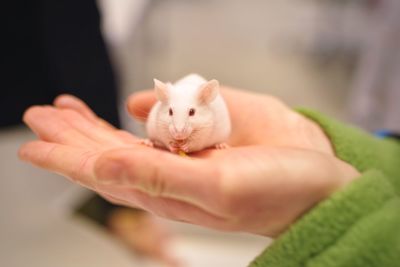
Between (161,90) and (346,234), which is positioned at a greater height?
(161,90)

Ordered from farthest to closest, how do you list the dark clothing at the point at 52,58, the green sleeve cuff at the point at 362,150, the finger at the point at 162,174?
the dark clothing at the point at 52,58 < the green sleeve cuff at the point at 362,150 < the finger at the point at 162,174

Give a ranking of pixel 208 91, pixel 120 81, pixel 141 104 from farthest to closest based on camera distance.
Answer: pixel 120 81, pixel 141 104, pixel 208 91

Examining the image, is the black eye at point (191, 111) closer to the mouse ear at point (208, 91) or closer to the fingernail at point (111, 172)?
the mouse ear at point (208, 91)

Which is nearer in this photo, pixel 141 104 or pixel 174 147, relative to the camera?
pixel 174 147

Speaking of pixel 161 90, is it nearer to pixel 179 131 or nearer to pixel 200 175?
pixel 179 131

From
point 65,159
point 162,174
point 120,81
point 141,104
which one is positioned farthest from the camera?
point 120,81

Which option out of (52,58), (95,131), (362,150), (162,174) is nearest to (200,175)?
(162,174)

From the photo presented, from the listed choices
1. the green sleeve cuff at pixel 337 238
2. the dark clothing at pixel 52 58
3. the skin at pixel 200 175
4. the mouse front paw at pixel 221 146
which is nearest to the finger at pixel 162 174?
the skin at pixel 200 175
